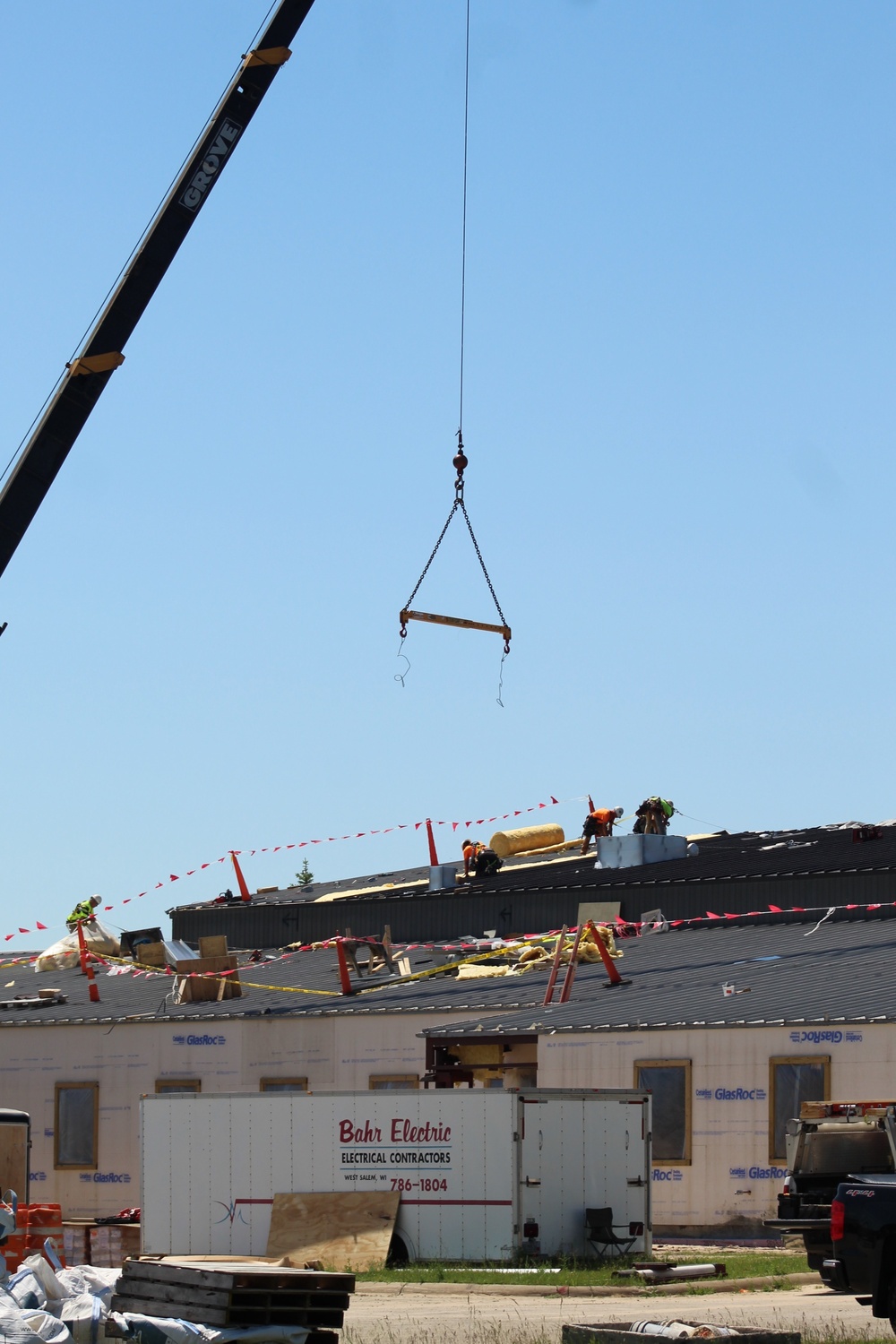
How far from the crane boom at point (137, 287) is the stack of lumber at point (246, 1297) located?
1560 centimetres

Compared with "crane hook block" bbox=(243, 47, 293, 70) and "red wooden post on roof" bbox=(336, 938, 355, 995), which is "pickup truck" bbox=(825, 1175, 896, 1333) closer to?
"red wooden post on roof" bbox=(336, 938, 355, 995)

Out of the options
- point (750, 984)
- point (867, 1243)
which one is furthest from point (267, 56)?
point (867, 1243)

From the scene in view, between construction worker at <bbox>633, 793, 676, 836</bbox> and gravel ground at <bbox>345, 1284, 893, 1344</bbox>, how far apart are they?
1014 inches

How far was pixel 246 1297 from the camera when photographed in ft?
58.2

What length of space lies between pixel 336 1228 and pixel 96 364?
14618 millimetres

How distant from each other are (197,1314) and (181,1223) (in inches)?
408

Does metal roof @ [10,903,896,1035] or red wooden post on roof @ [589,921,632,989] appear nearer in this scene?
metal roof @ [10,903,896,1035]

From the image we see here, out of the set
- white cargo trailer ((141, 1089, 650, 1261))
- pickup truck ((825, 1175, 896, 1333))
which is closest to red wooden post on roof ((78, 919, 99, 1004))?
white cargo trailer ((141, 1089, 650, 1261))

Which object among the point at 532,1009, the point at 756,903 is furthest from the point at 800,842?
the point at 532,1009

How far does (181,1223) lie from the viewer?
27875 millimetres

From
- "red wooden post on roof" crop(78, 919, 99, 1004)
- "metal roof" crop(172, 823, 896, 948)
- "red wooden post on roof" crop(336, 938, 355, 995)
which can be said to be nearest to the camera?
"red wooden post on roof" crop(336, 938, 355, 995)

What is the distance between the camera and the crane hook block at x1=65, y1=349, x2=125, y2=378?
32.3 m

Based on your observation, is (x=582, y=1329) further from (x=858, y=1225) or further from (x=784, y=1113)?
(x=784, y=1113)

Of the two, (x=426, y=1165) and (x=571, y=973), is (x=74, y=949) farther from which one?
(x=426, y=1165)
